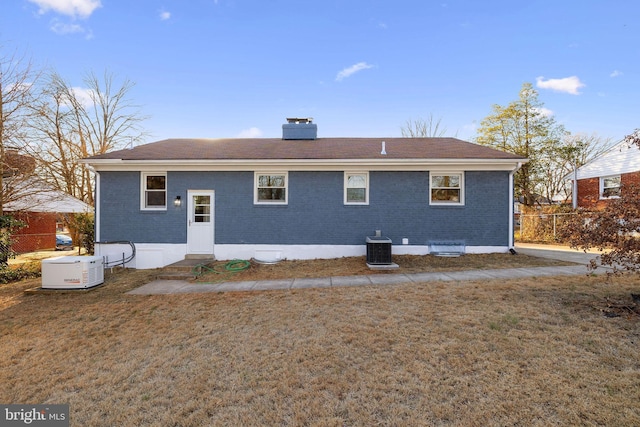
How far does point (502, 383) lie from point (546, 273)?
223 inches

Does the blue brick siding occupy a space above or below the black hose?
above

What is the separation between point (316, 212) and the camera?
9391 millimetres

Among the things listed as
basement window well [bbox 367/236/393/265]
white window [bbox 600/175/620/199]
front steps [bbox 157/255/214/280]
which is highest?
white window [bbox 600/175/620/199]

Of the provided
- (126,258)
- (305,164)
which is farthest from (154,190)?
(305,164)

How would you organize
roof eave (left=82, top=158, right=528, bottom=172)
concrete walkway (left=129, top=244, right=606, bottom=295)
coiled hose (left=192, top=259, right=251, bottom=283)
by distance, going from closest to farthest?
concrete walkway (left=129, top=244, right=606, bottom=295) → coiled hose (left=192, top=259, right=251, bottom=283) → roof eave (left=82, top=158, right=528, bottom=172)

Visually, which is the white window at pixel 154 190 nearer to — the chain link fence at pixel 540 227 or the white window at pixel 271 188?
the white window at pixel 271 188

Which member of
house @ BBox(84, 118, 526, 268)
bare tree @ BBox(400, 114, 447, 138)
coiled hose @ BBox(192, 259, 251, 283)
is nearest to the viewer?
coiled hose @ BBox(192, 259, 251, 283)

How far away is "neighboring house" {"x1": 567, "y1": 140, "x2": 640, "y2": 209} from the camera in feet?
52.6

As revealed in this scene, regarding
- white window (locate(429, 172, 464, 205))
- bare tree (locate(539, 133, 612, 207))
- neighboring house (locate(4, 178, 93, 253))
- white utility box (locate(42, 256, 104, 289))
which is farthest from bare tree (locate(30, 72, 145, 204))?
bare tree (locate(539, 133, 612, 207))

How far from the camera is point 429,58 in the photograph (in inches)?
526

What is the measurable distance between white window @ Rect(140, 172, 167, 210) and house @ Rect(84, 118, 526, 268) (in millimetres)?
48

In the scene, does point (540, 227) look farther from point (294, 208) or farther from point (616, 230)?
point (294, 208)

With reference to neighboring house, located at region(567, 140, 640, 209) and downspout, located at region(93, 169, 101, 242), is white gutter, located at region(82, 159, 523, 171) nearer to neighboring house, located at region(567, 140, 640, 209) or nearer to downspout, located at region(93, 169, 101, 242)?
downspout, located at region(93, 169, 101, 242)

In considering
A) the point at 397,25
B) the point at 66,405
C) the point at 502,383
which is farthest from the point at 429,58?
the point at 66,405
